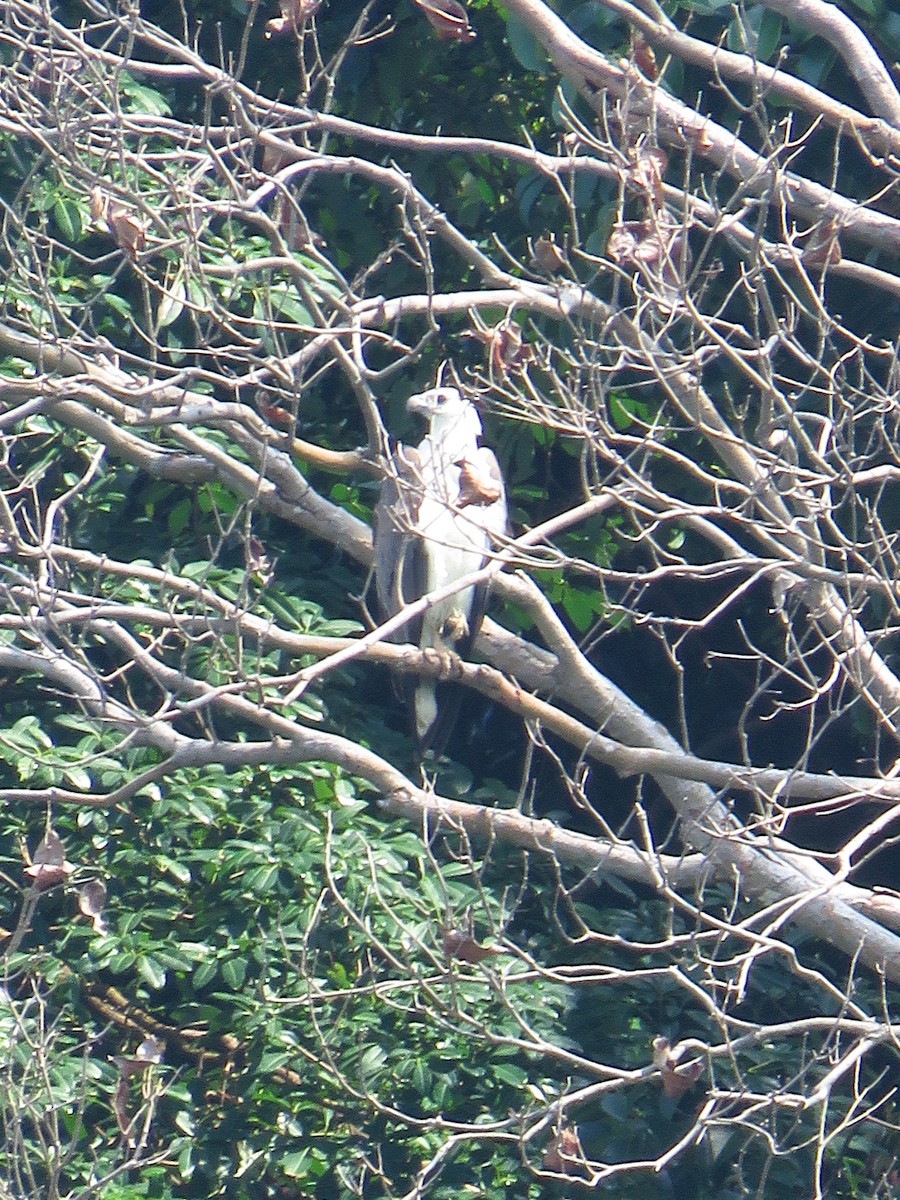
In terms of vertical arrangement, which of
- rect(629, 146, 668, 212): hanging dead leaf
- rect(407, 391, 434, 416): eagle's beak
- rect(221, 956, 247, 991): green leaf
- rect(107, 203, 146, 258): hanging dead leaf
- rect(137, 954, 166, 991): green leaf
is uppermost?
rect(629, 146, 668, 212): hanging dead leaf

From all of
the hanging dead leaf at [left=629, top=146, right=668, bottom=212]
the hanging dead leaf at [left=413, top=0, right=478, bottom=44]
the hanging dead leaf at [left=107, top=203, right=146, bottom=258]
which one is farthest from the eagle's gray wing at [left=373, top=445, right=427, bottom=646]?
the hanging dead leaf at [left=413, top=0, right=478, bottom=44]

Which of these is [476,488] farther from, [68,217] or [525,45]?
[68,217]

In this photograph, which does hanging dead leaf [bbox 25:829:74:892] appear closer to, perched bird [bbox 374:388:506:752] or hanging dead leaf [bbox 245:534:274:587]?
hanging dead leaf [bbox 245:534:274:587]

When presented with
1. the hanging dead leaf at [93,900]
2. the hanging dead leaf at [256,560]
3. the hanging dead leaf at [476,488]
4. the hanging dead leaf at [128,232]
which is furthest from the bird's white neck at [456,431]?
the hanging dead leaf at [93,900]

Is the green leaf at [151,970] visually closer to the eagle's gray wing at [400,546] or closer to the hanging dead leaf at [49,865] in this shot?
the hanging dead leaf at [49,865]

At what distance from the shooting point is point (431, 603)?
3.47 meters

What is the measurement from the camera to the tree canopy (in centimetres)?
347

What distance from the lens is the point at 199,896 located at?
4.31 metres

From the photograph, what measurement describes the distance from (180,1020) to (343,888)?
2.33 feet

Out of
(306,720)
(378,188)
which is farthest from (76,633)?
(378,188)

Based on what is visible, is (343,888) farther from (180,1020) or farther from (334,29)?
(334,29)

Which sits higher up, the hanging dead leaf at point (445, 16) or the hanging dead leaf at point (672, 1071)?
the hanging dead leaf at point (445, 16)

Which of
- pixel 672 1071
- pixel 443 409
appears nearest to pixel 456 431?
pixel 443 409

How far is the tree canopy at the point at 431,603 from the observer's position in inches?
137
